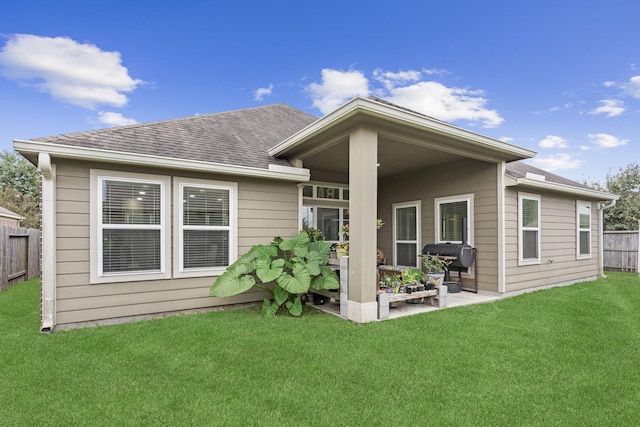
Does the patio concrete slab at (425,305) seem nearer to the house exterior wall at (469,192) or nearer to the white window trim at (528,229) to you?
the house exterior wall at (469,192)

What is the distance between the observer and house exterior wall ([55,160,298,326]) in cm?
389

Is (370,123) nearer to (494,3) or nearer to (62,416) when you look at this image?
(62,416)

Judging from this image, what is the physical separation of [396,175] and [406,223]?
1256 millimetres

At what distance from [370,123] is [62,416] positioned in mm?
4050

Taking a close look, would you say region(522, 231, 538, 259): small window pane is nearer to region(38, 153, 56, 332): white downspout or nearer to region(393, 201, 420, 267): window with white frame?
region(393, 201, 420, 267): window with white frame

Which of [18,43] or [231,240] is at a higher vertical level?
[18,43]

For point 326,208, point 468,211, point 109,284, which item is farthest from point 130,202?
point 468,211

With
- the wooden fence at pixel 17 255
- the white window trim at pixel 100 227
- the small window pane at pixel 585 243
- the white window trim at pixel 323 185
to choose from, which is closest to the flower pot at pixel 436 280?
the white window trim at pixel 323 185

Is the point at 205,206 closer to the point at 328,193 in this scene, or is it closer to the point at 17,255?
the point at 328,193

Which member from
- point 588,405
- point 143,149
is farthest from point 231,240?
point 588,405

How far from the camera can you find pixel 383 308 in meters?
4.27

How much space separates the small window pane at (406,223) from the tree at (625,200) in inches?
524

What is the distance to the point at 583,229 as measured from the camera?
8094mm

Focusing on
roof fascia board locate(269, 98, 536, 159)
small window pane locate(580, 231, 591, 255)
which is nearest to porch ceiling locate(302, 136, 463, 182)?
roof fascia board locate(269, 98, 536, 159)
